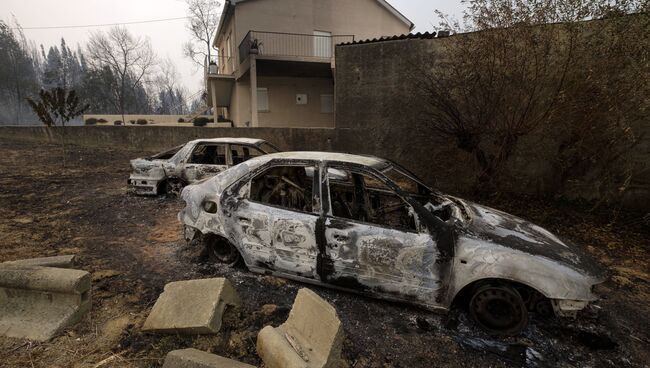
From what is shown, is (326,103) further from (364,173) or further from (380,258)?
(380,258)

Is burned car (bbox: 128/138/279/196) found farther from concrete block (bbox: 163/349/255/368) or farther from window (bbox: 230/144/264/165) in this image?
concrete block (bbox: 163/349/255/368)

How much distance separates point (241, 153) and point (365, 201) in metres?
3.92

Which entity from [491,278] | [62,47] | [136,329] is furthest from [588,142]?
[62,47]

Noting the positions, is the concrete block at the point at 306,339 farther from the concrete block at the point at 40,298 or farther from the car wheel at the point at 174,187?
the car wheel at the point at 174,187

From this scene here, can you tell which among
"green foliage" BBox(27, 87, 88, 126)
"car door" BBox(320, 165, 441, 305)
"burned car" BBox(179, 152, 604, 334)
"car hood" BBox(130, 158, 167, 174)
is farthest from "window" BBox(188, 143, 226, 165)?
"green foliage" BBox(27, 87, 88, 126)

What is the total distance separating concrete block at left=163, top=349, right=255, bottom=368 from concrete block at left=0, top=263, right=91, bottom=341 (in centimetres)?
128

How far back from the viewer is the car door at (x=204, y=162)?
660cm

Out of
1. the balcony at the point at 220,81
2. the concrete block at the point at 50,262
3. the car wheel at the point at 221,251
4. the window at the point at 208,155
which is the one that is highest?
the balcony at the point at 220,81

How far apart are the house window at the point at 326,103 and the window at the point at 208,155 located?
1153cm

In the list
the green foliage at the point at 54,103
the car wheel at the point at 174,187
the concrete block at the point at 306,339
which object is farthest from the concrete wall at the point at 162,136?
the concrete block at the point at 306,339

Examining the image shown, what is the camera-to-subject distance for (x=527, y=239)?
298 centimetres

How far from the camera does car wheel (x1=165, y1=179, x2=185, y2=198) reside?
22.6 ft

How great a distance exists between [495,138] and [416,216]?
466 cm

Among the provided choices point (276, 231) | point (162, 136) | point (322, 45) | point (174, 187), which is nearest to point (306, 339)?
point (276, 231)
